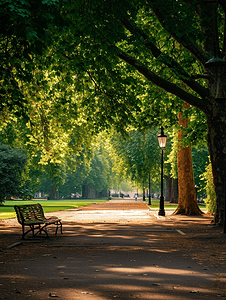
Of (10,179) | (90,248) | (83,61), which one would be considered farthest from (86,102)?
(10,179)

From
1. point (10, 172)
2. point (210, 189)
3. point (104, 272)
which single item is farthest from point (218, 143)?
point (10, 172)

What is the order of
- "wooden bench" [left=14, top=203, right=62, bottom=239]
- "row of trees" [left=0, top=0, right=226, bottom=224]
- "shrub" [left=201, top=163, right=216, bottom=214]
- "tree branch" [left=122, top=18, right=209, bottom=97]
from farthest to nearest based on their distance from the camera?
"shrub" [left=201, top=163, right=216, bottom=214], "tree branch" [left=122, top=18, right=209, bottom=97], "wooden bench" [left=14, top=203, right=62, bottom=239], "row of trees" [left=0, top=0, right=226, bottom=224]

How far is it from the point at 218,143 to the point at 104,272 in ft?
27.8

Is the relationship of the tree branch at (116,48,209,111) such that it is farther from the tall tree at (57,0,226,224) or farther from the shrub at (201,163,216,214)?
the shrub at (201,163,216,214)

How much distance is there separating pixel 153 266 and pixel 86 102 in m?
10.9

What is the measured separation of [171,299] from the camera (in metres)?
5.30

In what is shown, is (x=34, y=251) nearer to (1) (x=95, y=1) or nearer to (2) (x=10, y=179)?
(1) (x=95, y=1)

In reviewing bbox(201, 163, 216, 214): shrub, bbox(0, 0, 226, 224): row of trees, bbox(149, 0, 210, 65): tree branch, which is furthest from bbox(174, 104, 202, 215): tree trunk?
bbox(149, 0, 210, 65): tree branch

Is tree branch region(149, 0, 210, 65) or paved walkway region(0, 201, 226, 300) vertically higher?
tree branch region(149, 0, 210, 65)

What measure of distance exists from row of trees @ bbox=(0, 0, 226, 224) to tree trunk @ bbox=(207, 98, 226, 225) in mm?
34

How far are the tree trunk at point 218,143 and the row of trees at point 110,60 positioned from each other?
0.11ft

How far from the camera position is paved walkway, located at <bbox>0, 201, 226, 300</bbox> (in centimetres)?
558

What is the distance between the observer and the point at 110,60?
48.4 ft

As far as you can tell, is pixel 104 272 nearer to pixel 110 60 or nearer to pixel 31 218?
pixel 31 218
